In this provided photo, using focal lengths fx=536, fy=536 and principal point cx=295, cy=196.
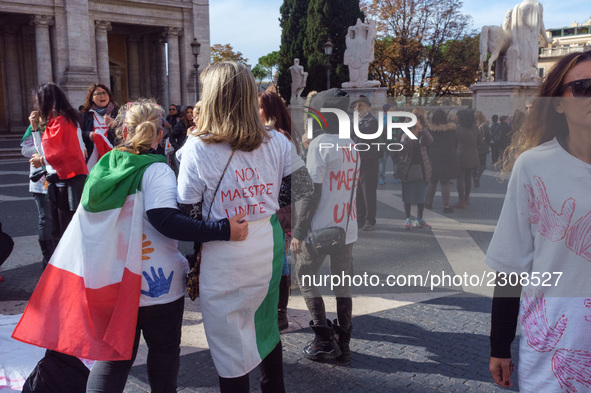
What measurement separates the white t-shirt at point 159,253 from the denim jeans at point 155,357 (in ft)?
0.19

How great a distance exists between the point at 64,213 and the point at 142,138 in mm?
2825

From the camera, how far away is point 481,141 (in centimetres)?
261

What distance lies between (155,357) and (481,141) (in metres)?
1.86

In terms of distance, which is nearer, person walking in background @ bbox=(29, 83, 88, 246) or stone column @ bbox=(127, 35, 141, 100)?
person walking in background @ bbox=(29, 83, 88, 246)

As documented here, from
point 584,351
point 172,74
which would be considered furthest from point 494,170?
point 172,74

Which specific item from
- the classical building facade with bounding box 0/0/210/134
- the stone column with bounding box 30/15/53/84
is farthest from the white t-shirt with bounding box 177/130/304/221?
the stone column with bounding box 30/15/53/84

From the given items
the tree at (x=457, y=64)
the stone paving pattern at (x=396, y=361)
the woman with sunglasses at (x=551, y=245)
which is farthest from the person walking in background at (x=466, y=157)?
the tree at (x=457, y=64)

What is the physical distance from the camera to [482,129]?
2553mm

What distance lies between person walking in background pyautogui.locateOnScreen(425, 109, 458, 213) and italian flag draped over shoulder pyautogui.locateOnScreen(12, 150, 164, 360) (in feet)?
4.66

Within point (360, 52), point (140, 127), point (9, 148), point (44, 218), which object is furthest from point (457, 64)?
point (140, 127)

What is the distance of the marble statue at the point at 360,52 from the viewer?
25.0 meters

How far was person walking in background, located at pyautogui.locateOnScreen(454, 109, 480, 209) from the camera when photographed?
2.56 meters

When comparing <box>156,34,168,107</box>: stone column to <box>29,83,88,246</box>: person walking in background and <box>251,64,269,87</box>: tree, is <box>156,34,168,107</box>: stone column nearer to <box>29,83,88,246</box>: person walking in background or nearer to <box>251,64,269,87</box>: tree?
<box>29,83,88,246</box>: person walking in background

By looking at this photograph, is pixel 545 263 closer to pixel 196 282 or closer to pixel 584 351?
pixel 584 351
